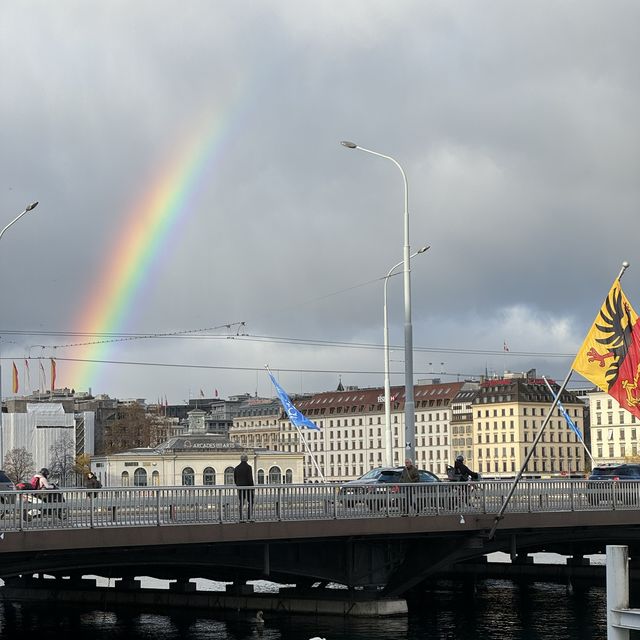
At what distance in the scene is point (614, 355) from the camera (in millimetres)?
44875

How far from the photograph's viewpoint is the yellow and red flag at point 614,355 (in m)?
44.4

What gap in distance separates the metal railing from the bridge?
0.13 ft

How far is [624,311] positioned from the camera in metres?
45.8

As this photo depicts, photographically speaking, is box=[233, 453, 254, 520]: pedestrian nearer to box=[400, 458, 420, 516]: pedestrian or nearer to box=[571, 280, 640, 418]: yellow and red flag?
box=[400, 458, 420, 516]: pedestrian

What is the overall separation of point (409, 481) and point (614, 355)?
956 centimetres

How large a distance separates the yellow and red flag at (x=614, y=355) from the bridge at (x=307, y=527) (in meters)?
8.32

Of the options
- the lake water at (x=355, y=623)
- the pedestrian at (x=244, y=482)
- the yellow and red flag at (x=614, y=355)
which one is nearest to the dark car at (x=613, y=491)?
the lake water at (x=355, y=623)


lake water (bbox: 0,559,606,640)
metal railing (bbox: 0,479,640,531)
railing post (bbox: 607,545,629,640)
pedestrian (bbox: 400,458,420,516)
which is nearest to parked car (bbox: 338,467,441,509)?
metal railing (bbox: 0,479,640,531)

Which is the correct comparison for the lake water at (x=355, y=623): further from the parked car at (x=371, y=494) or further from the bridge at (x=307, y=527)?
the parked car at (x=371, y=494)

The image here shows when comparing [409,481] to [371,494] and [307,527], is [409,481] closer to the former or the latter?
[371,494]

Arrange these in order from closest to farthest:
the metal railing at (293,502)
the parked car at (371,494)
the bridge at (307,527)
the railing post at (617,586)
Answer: the railing post at (617,586), the metal railing at (293,502), the bridge at (307,527), the parked car at (371,494)

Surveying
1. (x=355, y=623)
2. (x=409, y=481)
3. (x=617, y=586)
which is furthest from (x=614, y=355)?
(x=617, y=586)

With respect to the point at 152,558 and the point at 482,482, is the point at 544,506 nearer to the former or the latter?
the point at 482,482

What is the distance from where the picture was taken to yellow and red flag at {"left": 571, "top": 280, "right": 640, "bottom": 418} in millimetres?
44438
